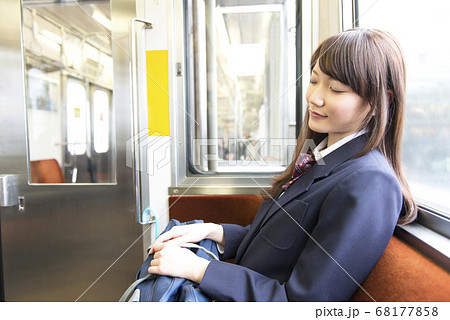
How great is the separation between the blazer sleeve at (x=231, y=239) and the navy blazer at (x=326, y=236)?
22cm

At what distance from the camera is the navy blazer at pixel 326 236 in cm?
58

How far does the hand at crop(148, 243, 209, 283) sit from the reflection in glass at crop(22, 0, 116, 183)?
91cm

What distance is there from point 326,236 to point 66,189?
1.42 m

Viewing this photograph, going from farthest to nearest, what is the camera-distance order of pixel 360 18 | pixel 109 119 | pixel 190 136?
pixel 109 119
pixel 190 136
pixel 360 18

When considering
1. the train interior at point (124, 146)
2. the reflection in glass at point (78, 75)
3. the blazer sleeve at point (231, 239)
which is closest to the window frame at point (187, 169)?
the train interior at point (124, 146)

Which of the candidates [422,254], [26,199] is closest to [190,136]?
[26,199]

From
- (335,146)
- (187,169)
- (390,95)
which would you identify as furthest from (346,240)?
(187,169)

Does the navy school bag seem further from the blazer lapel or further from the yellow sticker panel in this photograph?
the yellow sticker panel

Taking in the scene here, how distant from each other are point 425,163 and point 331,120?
1.62 ft

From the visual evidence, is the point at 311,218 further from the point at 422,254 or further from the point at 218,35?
the point at 218,35

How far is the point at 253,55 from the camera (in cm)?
226

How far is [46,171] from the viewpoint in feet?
5.19

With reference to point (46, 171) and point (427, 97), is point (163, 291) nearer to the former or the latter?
point (427, 97)

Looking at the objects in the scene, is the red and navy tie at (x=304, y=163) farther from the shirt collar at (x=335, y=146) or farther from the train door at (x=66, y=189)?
the train door at (x=66, y=189)
